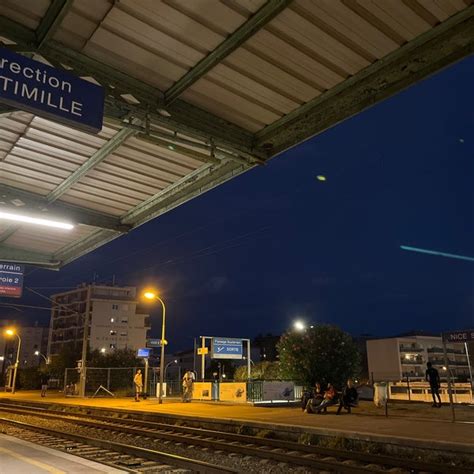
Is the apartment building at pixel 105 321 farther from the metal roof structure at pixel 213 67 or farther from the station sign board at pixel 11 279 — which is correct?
the metal roof structure at pixel 213 67

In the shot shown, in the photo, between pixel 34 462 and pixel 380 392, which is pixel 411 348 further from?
pixel 34 462

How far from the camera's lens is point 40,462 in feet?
27.1

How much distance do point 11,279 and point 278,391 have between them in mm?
13764

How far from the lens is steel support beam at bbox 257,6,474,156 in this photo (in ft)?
23.2

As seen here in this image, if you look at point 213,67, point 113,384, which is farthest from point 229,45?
point 113,384

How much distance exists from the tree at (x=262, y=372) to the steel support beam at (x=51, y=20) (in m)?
25.9

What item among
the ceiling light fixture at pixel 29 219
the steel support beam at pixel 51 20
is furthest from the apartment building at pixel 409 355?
the steel support beam at pixel 51 20

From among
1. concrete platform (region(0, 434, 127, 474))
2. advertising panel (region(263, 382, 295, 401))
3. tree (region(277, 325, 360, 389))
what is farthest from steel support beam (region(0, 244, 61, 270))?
tree (region(277, 325, 360, 389))

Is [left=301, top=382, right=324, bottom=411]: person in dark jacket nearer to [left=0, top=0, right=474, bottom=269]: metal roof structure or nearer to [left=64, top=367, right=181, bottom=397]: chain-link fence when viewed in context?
[left=0, top=0, right=474, bottom=269]: metal roof structure

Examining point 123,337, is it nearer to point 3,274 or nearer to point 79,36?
point 3,274

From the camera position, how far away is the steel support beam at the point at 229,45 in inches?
265

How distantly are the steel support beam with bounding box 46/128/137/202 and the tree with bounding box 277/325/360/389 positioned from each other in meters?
23.3

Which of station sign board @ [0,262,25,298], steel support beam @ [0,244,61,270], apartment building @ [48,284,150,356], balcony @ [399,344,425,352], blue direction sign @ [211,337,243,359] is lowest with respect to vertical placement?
blue direction sign @ [211,337,243,359]

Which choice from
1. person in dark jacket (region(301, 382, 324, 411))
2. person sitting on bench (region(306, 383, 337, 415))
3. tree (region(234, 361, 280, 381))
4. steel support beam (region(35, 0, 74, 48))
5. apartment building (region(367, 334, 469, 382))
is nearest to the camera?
steel support beam (region(35, 0, 74, 48))
